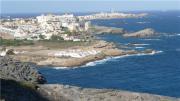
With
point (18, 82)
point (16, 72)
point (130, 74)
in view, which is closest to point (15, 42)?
point (130, 74)

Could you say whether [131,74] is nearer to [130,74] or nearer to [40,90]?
[130,74]

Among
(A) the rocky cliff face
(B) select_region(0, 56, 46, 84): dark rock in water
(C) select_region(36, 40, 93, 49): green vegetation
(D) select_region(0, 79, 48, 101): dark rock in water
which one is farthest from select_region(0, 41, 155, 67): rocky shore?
(D) select_region(0, 79, 48, 101): dark rock in water

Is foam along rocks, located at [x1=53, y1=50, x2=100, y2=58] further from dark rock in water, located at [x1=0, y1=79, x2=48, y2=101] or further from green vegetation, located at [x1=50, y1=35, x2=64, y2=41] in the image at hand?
dark rock in water, located at [x1=0, y1=79, x2=48, y2=101]

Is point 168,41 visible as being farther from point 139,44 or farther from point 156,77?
point 156,77

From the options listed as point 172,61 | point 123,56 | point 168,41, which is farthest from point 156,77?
point 168,41

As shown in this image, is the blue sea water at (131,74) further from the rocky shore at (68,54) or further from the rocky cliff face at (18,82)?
the rocky cliff face at (18,82)

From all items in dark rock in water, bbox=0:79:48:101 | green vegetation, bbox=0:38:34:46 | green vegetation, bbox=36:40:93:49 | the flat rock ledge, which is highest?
dark rock in water, bbox=0:79:48:101

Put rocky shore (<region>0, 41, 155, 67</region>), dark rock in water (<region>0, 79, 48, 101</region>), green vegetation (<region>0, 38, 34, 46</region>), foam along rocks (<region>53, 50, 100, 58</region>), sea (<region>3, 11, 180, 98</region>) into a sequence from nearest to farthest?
1. dark rock in water (<region>0, 79, 48, 101</region>)
2. sea (<region>3, 11, 180, 98</region>)
3. rocky shore (<region>0, 41, 155, 67</region>)
4. foam along rocks (<region>53, 50, 100, 58</region>)
5. green vegetation (<region>0, 38, 34, 46</region>)

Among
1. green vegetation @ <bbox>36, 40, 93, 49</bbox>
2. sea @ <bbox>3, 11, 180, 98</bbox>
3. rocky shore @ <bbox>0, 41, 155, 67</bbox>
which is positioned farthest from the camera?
green vegetation @ <bbox>36, 40, 93, 49</bbox>
